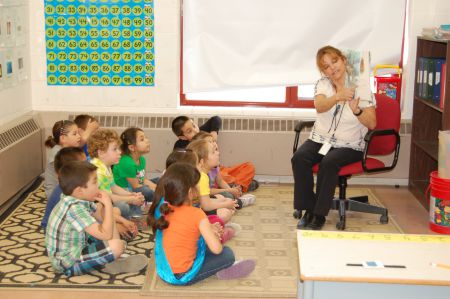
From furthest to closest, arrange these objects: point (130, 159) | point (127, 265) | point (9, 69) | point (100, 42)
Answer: point (100, 42) → point (9, 69) → point (130, 159) → point (127, 265)

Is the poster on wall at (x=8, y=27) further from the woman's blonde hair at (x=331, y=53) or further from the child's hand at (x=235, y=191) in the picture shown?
the woman's blonde hair at (x=331, y=53)

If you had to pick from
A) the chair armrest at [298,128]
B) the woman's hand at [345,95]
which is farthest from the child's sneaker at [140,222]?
the woman's hand at [345,95]

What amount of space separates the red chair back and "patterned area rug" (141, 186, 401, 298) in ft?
1.77

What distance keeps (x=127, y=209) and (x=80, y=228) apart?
2.98 ft

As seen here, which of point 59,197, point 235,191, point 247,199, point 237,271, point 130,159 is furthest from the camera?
point 247,199

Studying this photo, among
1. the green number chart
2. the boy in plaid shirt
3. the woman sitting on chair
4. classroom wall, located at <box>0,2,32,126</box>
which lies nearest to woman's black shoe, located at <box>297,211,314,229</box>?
the woman sitting on chair

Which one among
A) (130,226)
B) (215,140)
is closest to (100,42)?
(215,140)

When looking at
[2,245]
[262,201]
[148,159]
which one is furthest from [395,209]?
[2,245]

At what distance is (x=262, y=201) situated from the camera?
560cm

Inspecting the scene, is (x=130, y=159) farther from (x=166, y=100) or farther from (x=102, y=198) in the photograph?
(x=166, y=100)

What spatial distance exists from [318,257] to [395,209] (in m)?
2.96

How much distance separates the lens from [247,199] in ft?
17.9

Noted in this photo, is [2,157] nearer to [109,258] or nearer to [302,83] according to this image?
[109,258]

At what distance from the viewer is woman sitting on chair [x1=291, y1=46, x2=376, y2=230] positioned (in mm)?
4844
